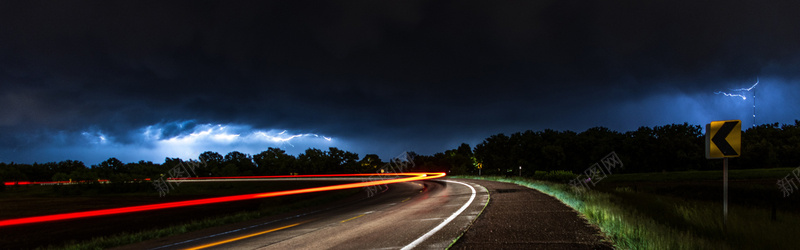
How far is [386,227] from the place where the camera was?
35.0ft

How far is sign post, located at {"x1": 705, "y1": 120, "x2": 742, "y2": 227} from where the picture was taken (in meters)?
7.69

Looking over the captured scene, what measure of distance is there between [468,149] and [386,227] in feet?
567

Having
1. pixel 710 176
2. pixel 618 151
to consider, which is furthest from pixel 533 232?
pixel 618 151

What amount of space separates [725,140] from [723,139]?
0.14 ft

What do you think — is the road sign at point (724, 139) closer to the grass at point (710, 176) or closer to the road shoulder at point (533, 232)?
the road shoulder at point (533, 232)

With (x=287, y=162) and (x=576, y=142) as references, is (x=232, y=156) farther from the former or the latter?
(x=576, y=142)

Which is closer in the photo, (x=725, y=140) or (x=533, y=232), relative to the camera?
(x=725, y=140)

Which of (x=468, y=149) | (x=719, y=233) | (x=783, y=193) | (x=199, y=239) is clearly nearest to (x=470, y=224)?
(x=719, y=233)

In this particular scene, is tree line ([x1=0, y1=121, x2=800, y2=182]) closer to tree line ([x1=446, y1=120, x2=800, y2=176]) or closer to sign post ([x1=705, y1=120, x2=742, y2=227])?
tree line ([x1=446, y1=120, x2=800, y2=176])

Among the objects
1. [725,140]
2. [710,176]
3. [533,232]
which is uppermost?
[725,140]

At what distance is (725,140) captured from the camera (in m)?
7.84

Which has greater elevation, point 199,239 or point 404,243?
point 404,243

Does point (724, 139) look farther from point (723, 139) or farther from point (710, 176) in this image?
point (710, 176)

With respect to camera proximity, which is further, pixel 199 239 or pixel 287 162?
pixel 287 162
